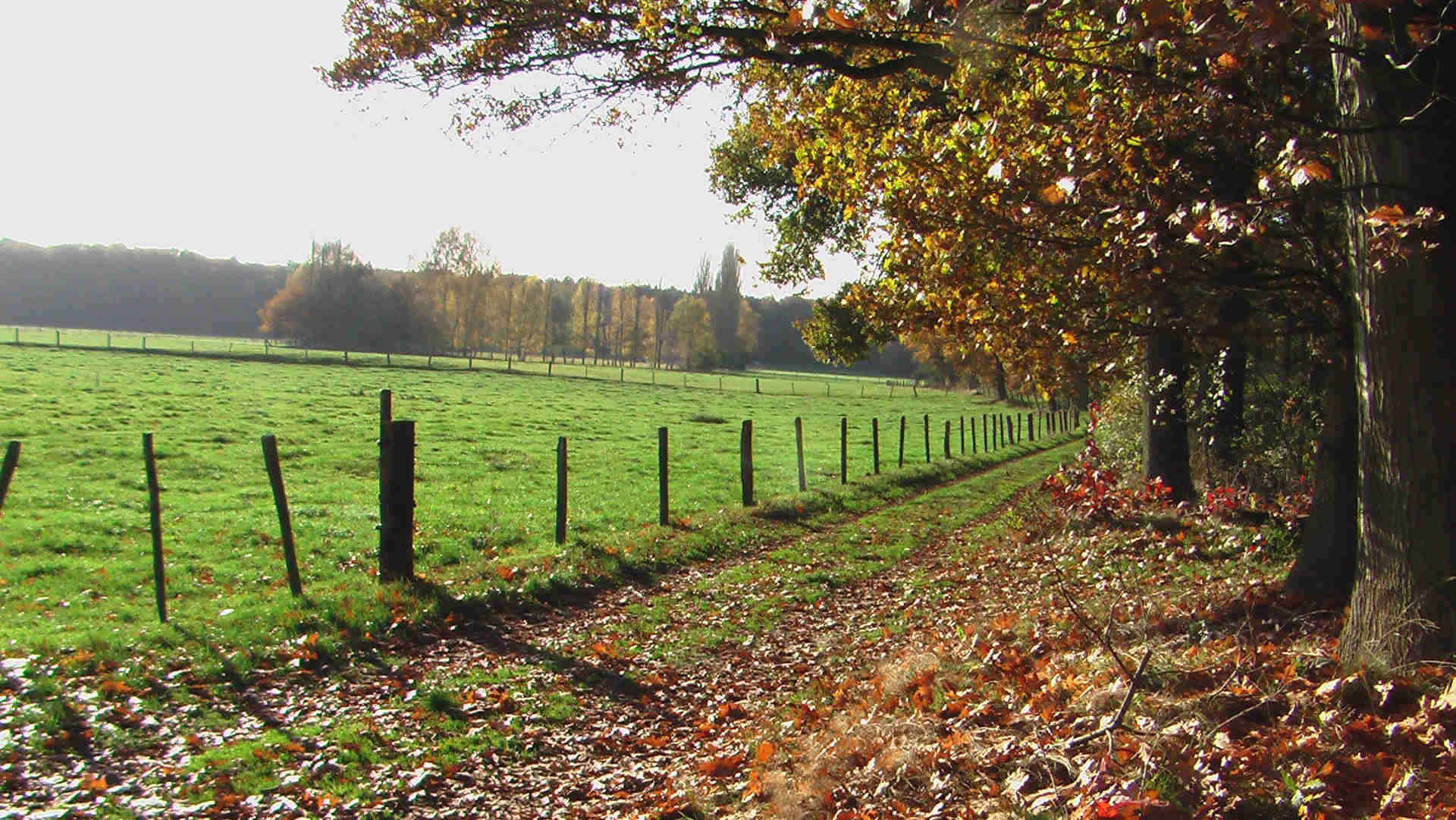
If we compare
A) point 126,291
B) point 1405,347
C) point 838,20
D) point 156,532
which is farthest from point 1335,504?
point 126,291

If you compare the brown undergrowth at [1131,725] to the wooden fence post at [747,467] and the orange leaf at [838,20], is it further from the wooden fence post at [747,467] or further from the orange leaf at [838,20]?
the wooden fence post at [747,467]

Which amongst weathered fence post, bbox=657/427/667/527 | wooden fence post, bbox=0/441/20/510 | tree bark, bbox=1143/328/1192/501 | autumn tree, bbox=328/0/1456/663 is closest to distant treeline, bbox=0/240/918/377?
weathered fence post, bbox=657/427/667/527

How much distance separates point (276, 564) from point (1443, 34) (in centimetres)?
1268

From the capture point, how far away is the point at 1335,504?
6.60 metres

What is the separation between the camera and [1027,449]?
3475 centimetres

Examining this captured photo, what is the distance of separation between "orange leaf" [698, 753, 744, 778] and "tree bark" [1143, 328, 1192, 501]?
31.6ft

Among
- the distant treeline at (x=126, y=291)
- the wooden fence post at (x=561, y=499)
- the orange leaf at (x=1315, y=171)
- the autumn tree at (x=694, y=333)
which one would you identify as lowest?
the wooden fence post at (x=561, y=499)

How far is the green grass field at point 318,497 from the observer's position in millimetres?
8930

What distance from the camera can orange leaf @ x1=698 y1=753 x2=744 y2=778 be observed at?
18.0 ft

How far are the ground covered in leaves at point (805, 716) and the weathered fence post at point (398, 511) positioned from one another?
46.3 inches

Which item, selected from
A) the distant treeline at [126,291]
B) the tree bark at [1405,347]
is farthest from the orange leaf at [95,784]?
the distant treeline at [126,291]

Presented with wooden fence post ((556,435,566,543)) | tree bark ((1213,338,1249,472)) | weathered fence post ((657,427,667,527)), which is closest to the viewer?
tree bark ((1213,338,1249,472))

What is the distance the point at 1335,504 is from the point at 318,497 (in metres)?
16.0

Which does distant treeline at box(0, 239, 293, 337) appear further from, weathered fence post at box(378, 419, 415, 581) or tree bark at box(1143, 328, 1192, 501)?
tree bark at box(1143, 328, 1192, 501)
